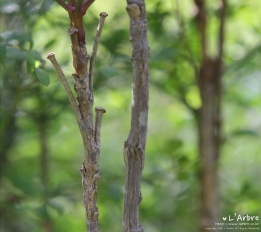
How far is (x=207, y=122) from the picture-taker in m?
1.06

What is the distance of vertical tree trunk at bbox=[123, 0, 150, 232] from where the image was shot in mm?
569

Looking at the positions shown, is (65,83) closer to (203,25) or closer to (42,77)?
(42,77)

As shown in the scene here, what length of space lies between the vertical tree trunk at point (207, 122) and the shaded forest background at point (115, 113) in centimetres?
3

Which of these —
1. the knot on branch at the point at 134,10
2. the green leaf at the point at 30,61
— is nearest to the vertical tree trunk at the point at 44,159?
the green leaf at the point at 30,61

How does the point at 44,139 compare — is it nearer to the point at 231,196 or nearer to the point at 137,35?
the point at 231,196

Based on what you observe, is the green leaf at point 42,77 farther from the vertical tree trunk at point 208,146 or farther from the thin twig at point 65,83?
the vertical tree trunk at point 208,146

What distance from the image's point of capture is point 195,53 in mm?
1214

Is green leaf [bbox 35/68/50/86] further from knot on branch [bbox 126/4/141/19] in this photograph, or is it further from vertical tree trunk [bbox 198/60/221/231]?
vertical tree trunk [bbox 198/60/221/231]

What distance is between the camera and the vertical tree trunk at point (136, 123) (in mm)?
569

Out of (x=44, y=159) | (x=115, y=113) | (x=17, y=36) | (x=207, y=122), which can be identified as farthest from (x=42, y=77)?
(x=115, y=113)

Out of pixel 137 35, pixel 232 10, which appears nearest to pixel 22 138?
pixel 232 10

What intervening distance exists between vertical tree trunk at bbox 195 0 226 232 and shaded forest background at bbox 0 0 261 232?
1.3 inches

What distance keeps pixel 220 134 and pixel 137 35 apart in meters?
0.57

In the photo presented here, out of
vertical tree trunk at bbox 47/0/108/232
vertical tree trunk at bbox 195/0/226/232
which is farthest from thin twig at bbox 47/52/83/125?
vertical tree trunk at bbox 195/0/226/232
